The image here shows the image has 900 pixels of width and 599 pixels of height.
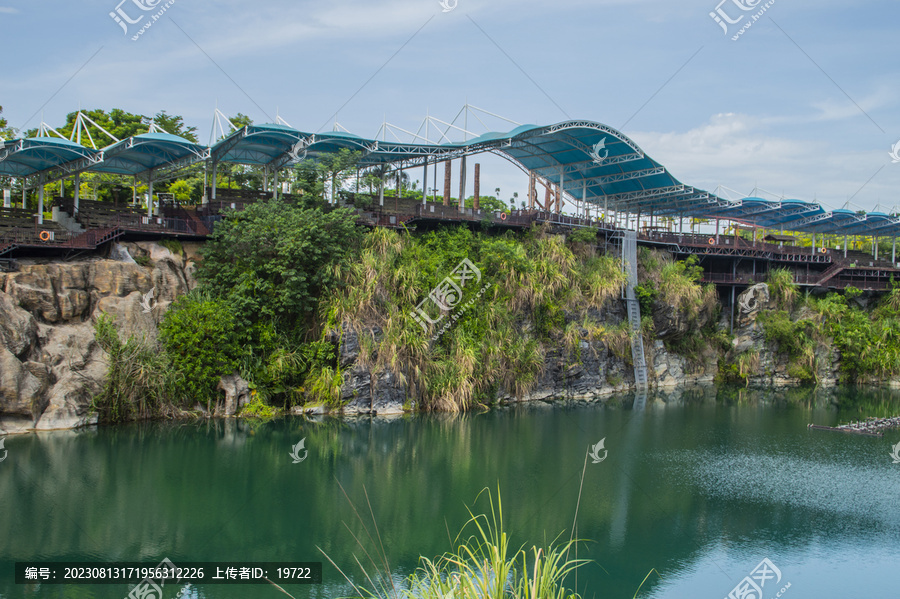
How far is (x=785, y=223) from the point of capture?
48.1 meters

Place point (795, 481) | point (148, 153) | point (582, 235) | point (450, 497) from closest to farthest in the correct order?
1. point (450, 497)
2. point (795, 481)
3. point (148, 153)
4. point (582, 235)

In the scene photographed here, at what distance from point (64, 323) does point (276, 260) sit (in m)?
7.12

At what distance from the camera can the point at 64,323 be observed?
22297mm

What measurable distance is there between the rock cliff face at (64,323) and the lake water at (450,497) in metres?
1.10

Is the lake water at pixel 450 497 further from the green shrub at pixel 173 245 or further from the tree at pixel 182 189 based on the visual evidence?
the tree at pixel 182 189

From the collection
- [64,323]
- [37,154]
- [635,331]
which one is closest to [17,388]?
[64,323]

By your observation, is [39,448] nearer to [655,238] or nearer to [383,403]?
[383,403]

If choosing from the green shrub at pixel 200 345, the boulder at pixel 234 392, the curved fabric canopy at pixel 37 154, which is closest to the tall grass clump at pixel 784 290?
the boulder at pixel 234 392

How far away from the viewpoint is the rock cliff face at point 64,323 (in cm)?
2030

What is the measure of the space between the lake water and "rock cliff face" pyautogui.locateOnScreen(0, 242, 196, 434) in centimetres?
110

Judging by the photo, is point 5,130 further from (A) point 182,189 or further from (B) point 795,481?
(B) point 795,481

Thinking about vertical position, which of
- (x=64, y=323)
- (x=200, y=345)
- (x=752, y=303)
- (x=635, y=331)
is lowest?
(x=200, y=345)

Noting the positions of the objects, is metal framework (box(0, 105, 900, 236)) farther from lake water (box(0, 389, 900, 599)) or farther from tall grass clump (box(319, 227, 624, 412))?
lake water (box(0, 389, 900, 599))

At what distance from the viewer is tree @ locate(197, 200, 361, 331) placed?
24844mm
